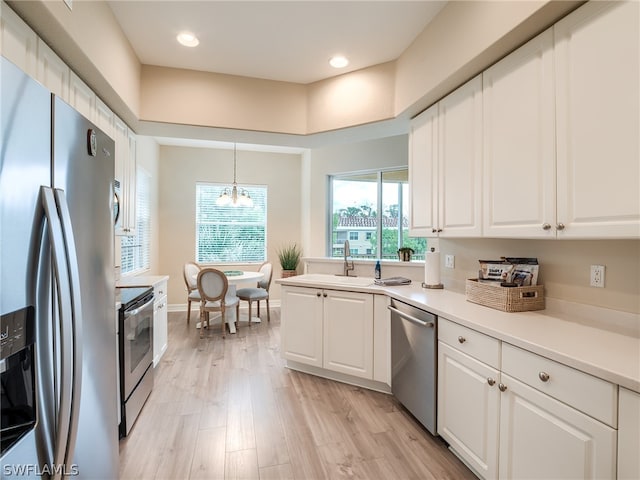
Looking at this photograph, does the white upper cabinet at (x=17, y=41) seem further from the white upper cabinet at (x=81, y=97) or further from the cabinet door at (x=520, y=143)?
the cabinet door at (x=520, y=143)

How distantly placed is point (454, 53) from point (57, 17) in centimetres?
215

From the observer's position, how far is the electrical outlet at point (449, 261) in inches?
104

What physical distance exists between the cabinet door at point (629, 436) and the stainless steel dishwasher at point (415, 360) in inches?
37.5

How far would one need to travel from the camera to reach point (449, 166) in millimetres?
2230

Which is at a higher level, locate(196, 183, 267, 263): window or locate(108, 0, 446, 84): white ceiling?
locate(108, 0, 446, 84): white ceiling

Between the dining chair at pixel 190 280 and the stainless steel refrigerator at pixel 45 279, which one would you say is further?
the dining chair at pixel 190 280

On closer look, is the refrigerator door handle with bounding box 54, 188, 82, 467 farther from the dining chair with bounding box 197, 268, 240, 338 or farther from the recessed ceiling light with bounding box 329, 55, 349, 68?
the dining chair with bounding box 197, 268, 240, 338

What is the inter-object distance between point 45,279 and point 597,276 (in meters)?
2.26

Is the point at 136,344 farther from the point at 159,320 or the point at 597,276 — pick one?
the point at 597,276

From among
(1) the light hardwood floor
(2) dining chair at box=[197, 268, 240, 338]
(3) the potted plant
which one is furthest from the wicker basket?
(3) the potted plant

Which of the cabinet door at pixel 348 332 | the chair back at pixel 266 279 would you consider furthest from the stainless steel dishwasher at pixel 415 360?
the chair back at pixel 266 279

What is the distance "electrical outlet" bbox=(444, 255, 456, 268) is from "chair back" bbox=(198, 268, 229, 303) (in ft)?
8.80

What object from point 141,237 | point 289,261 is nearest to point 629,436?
point 289,261

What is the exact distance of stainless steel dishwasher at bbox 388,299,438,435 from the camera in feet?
6.36
